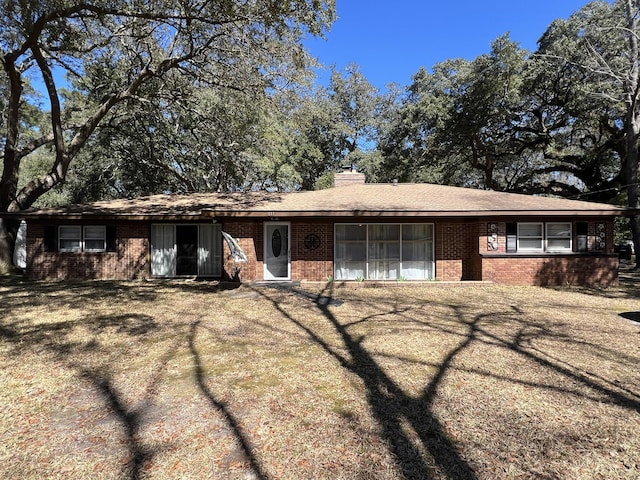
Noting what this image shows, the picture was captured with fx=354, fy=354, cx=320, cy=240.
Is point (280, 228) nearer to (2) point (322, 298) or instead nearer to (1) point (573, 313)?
(2) point (322, 298)

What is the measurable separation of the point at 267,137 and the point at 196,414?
18702mm

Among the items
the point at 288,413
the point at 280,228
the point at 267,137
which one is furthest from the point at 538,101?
the point at 288,413

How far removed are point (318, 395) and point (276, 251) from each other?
26.5 ft

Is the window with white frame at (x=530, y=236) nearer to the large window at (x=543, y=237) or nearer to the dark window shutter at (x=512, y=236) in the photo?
the large window at (x=543, y=237)

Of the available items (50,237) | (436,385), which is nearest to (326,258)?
(436,385)

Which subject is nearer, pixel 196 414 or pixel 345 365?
pixel 196 414

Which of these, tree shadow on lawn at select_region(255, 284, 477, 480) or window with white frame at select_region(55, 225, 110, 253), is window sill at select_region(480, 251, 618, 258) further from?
window with white frame at select_region(55, 225, 110, 253)

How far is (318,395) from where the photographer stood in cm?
374

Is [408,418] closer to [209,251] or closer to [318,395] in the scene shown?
[318,395]

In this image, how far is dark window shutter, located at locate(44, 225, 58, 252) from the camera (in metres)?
11.9

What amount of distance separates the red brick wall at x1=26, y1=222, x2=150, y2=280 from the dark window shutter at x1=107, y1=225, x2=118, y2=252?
0.10 m

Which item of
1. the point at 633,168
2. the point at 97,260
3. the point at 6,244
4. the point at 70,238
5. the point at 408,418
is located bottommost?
the point at 408,418

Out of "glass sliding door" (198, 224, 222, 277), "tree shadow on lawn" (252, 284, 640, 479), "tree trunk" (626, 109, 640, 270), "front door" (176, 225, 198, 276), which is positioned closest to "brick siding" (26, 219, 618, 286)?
"glass sliding door" (198, 224, 222, 277)

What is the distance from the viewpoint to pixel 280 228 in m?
11.6
